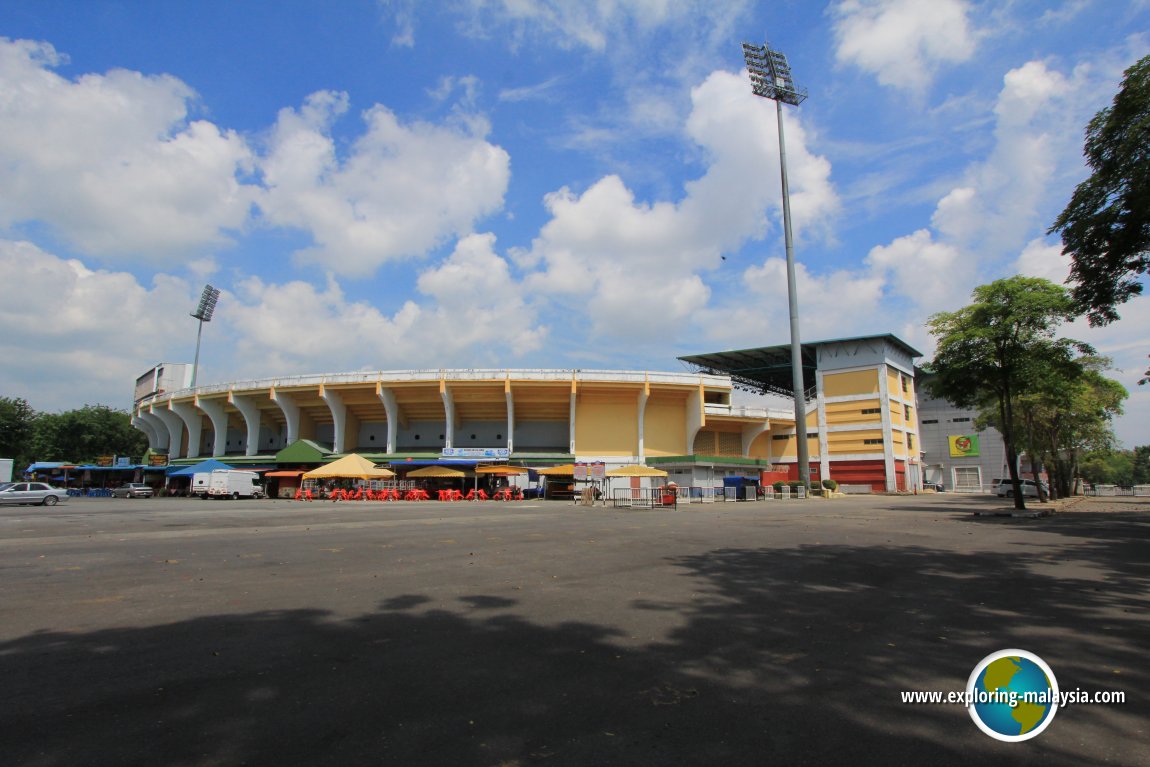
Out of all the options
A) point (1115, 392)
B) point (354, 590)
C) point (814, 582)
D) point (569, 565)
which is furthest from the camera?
point (1115, 392)

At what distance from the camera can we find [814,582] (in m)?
7.83

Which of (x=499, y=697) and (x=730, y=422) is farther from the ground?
(x=730, y=422)

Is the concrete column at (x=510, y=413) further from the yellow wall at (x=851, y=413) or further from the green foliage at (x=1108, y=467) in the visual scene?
the green foliage at (x=1108, y=467)

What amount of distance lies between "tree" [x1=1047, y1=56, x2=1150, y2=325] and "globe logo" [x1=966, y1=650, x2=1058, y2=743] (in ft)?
43.2

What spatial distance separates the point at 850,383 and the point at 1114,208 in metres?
46.9

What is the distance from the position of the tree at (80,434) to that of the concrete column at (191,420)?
23177 mm

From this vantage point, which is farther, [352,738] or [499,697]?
[499,697]

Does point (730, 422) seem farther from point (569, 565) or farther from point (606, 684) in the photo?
point (606, 684)

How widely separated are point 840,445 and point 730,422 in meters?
12.8

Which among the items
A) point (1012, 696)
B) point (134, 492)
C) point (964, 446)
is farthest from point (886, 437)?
point (134, 492)

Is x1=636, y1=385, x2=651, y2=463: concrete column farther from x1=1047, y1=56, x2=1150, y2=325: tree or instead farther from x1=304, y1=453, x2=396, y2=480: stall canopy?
x1=1047, y1=56, x2=1150, y2=325: tree

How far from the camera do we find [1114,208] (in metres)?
13.6

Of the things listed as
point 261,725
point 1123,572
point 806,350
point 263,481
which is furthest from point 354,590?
point 806,350

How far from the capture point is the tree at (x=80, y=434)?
7375cm
